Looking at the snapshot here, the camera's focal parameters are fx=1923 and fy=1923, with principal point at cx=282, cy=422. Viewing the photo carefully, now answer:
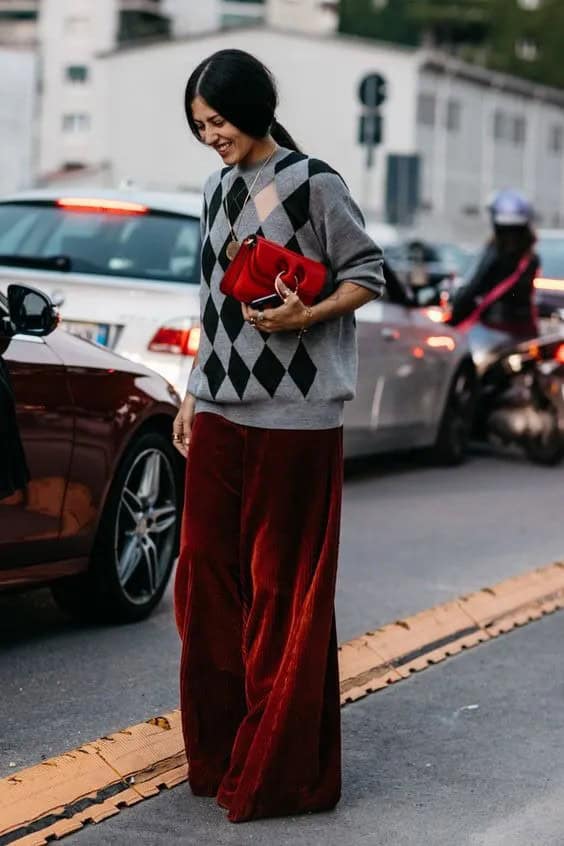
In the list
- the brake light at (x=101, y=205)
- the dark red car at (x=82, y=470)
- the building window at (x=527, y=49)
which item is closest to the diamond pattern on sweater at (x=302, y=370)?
the dark red car at (x=82, y=470)

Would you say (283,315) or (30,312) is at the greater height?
(283,315)

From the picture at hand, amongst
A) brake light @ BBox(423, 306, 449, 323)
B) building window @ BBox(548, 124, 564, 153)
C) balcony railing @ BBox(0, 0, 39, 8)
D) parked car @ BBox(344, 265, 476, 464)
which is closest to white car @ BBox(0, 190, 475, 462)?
parked car @ BBox(344, 265, 476, 464)

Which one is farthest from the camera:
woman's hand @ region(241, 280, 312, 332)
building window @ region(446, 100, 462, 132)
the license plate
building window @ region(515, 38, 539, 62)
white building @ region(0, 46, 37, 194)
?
building window @ region(515, 38, 539, 62)

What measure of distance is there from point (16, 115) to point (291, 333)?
63945 mm

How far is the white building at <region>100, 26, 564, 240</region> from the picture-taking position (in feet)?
223

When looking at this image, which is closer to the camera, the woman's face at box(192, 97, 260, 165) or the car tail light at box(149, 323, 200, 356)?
the woman's face at box(192, 97, 260, 165)

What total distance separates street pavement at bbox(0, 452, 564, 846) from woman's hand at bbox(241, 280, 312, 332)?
1.14 metres

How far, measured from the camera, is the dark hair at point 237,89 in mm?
4301

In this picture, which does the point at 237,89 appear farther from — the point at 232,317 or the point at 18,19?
the point at 18,19

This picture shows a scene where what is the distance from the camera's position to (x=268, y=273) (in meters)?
4.27

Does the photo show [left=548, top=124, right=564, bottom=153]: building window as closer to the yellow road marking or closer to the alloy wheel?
the yellow road marking

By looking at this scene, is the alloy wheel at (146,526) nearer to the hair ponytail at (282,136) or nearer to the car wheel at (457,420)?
the hair ponytail at (282,136)

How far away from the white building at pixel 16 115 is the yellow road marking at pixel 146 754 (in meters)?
55.5

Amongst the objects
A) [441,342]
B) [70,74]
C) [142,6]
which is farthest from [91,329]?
[142,6]
